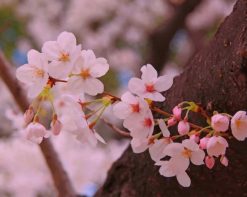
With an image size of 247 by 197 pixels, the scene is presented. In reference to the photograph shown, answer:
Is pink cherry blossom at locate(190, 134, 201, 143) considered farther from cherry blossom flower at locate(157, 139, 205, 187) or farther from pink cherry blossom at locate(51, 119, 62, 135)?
pink cherry blossom at locate(51, 119, 62, 135)

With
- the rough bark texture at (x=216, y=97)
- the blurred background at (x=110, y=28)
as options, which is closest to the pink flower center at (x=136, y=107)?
the rough bark texture at (x=216, y=97)

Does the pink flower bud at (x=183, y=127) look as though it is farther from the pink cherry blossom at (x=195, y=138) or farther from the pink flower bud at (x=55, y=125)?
the pink flower bud at (x=55, y=125)

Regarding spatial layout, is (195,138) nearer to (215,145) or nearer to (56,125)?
(215,145)

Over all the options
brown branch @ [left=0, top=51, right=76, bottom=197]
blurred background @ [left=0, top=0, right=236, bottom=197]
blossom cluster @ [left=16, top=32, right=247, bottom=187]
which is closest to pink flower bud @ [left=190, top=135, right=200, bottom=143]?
blossom cluster @ [left=16, top=32, right=247, bottom=187]

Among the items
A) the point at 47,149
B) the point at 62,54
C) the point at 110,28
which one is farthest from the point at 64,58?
the point at 110,28

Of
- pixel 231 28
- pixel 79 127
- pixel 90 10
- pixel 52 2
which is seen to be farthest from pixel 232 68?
pixel 52 2
